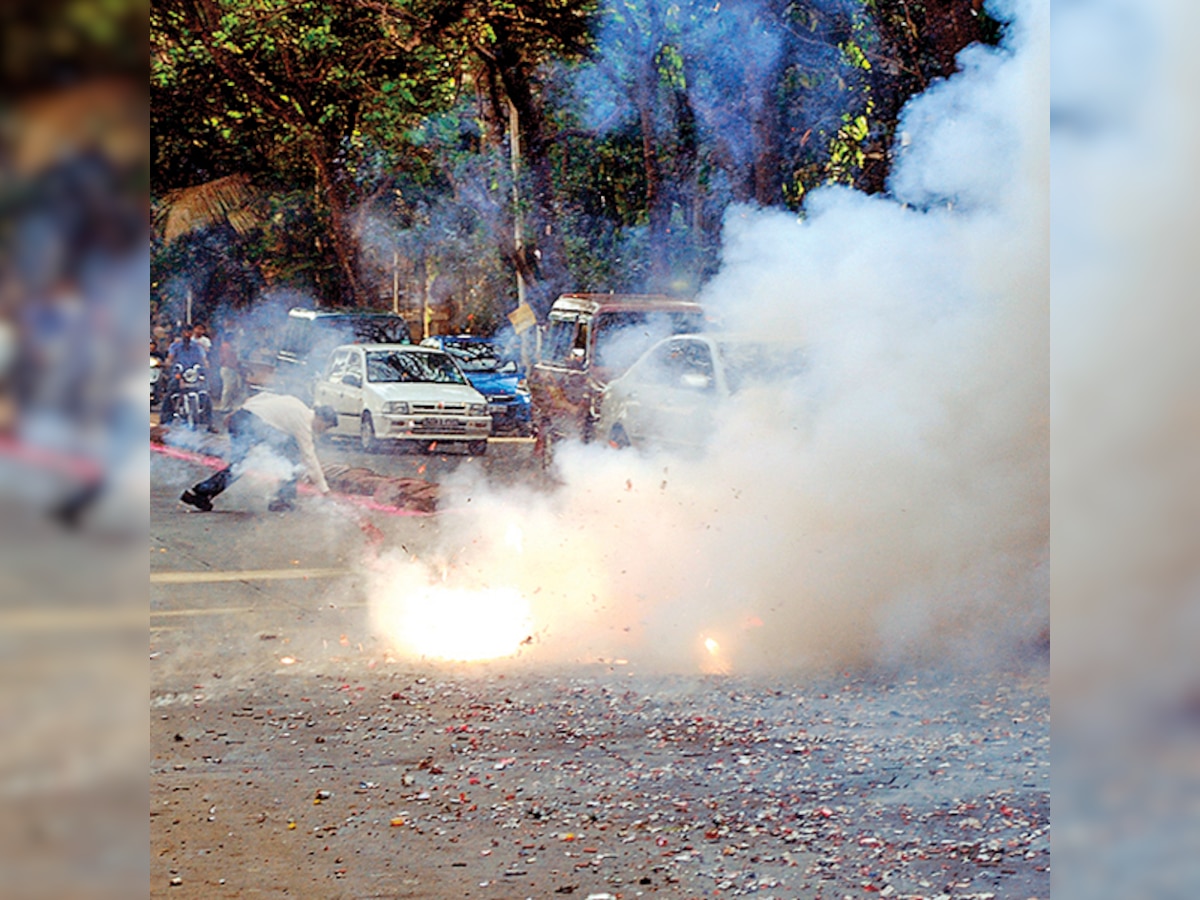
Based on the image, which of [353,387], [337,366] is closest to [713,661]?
[353,387]

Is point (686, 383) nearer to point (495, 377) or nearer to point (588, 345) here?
point (588, 345)

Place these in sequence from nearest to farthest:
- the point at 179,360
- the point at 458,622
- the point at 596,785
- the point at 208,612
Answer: the point at 596,785, the point at 179,360, the point at 208,612, the point at 458,622

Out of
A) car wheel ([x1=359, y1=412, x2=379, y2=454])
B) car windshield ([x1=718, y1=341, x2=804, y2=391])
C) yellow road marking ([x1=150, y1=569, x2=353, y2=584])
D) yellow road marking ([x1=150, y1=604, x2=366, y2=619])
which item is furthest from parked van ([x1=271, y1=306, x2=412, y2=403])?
car windshield ([x1=718, y1=341, x2=804, y2=391])

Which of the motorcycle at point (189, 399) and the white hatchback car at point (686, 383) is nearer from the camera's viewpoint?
the motorcycle at point (189, 399)

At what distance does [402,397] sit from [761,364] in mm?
1545

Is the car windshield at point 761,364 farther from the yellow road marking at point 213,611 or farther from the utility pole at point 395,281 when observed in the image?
the yellow road marking at point 213,611

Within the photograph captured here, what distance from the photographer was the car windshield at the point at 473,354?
490cm

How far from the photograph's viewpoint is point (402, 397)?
4.88 m

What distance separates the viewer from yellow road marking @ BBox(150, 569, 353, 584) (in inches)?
184

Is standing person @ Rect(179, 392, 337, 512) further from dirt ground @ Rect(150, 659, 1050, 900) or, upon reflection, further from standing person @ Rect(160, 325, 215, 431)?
dirt ground @ Rect(150, 659, 1050, 900)

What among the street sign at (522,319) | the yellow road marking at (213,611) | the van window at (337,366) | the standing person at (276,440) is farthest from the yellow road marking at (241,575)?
the street sign at (522,319)

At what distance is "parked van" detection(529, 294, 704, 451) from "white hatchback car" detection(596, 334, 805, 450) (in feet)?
0.17

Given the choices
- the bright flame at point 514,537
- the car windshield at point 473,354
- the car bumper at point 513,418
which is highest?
the car windshield at point 473,354

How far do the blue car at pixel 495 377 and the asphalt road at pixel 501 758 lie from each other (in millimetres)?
139
